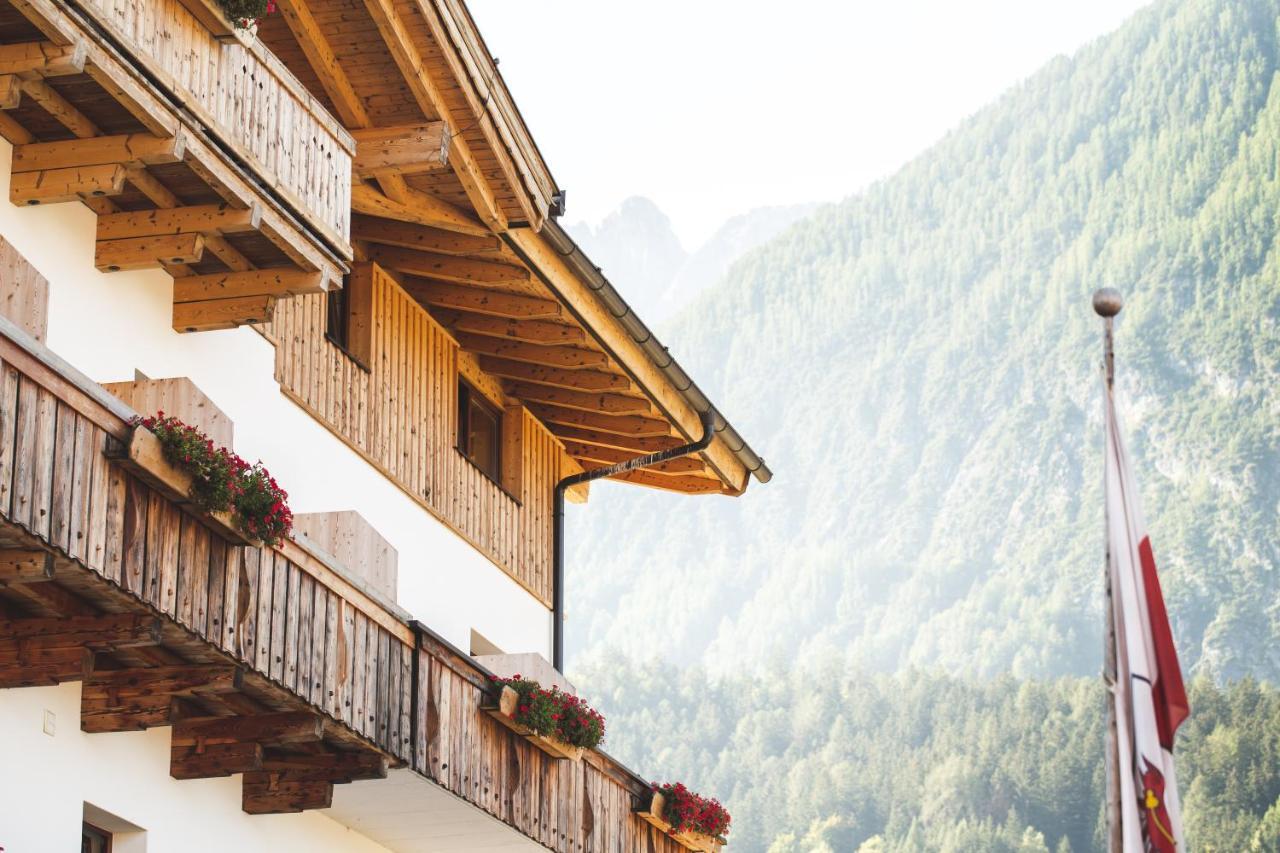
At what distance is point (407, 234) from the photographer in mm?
17516

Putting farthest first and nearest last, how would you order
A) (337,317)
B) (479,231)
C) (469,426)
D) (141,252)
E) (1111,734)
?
1. (469,426)
2. (337,317)
3. (479,231)
4. (141,252)
5. (1111,734)

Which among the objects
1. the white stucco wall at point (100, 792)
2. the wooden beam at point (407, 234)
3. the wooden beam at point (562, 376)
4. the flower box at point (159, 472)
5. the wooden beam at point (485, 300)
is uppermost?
the wooden beam at point (407, 234)

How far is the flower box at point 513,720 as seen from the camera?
50.1 feet

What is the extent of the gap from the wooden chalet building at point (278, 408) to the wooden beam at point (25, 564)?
2cm

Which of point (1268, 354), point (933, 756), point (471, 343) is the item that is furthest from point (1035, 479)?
point (471, 343)

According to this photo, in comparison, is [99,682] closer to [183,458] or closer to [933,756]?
[183,458]

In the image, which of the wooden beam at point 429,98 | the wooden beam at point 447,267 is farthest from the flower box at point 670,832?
the wooden beam at point 429,98

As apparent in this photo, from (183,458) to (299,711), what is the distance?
2563 millimetres

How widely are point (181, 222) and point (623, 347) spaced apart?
6945 millimetres

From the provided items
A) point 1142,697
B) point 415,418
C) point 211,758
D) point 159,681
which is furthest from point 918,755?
point 1142,697

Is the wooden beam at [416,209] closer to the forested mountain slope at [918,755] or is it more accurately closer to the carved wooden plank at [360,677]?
the carved wooden plank at [360,677]

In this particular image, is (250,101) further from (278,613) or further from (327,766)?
(327,766)

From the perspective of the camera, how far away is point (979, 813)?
431 ft

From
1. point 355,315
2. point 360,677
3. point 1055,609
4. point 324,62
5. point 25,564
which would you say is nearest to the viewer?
point 25,564
